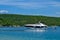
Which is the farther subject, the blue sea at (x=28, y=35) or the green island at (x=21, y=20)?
the green island at (x=21, y=20)

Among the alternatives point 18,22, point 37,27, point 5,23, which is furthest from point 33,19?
point 37,27

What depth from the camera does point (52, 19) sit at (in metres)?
108

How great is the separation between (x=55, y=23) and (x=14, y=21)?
20.2 meters

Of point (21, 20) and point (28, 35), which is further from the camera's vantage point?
point (21, 20)

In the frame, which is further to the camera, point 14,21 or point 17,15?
point 17,15

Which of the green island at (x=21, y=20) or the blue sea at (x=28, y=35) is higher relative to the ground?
the blue sea at (x=28, y=35)

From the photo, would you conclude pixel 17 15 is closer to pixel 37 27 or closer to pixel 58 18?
pixel 58 18

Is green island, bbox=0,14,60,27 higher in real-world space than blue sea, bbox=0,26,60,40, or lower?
lower

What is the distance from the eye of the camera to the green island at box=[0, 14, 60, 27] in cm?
9444

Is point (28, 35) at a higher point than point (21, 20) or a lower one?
higher

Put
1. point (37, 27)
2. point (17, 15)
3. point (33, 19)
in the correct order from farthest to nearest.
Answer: point (17, 15)
point (33, 19)
point (37, 27)

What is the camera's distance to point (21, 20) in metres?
101

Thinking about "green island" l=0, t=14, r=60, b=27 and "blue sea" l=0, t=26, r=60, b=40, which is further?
"green island" l=0, t=14, r=60, b=27

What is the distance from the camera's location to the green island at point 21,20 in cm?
9444
